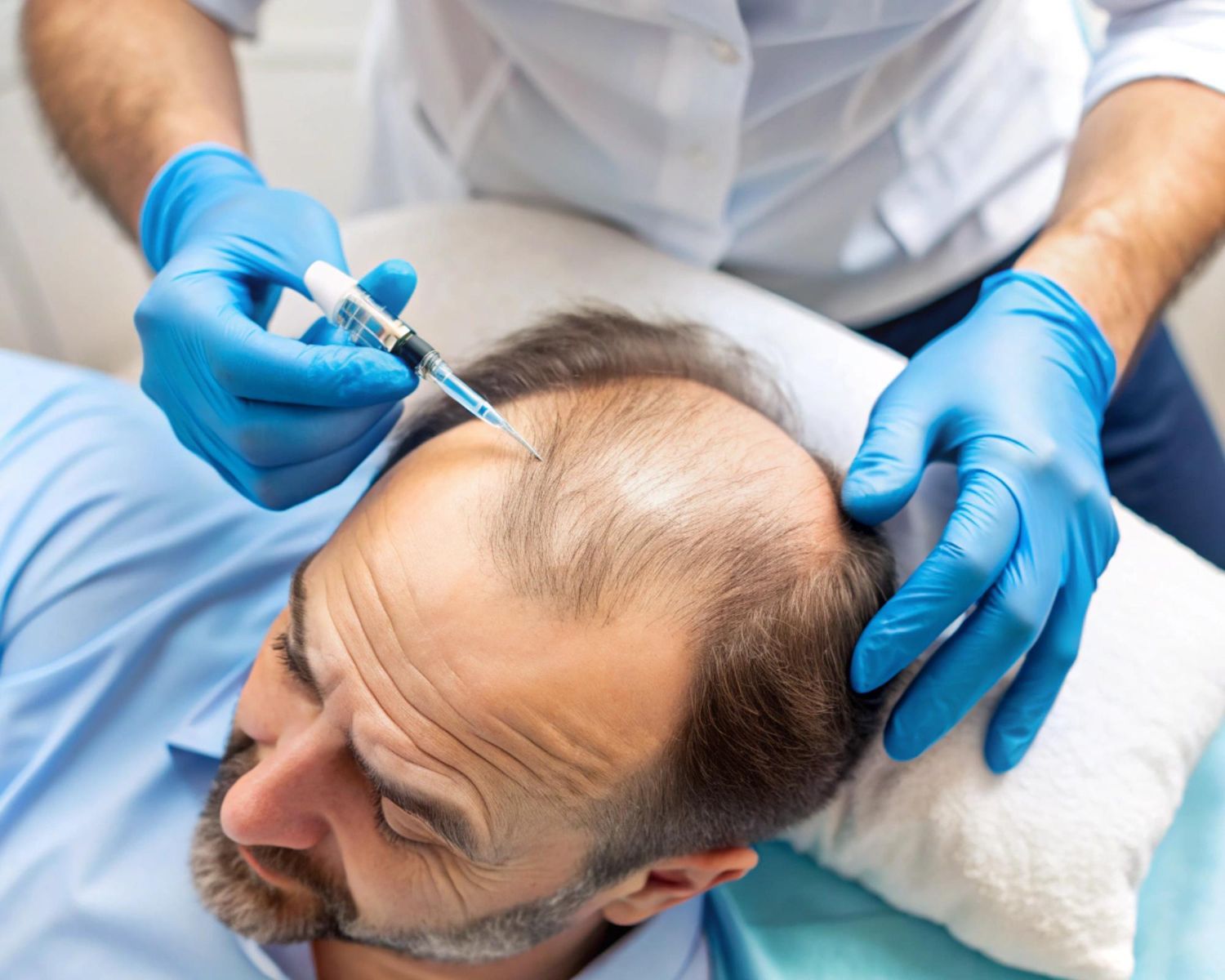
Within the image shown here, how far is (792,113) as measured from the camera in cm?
129

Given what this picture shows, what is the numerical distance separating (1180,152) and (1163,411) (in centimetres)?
38

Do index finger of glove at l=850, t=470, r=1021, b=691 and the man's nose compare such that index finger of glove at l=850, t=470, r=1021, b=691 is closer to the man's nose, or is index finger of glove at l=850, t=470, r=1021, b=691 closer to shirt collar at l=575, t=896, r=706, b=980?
shirt collar at l=575, t=896, r=706, b=980

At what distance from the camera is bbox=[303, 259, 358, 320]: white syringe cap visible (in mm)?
942

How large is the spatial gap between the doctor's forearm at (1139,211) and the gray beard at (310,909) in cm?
84

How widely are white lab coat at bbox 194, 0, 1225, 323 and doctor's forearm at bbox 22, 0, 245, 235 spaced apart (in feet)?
0.24

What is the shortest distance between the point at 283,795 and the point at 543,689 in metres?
0.25

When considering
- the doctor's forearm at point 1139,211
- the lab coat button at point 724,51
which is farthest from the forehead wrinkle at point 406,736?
the doctor's forearm at point 1139,211

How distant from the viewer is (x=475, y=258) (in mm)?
1430

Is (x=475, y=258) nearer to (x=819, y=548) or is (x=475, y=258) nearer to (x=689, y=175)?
(x=689, y=175)

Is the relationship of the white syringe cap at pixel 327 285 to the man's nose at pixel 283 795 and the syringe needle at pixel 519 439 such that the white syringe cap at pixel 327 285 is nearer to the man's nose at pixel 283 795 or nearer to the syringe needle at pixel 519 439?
the syringe needle at pixel 519 439

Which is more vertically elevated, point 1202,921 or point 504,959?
point 504,959

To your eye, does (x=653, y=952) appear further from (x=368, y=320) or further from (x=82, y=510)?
(x=82, y=510)

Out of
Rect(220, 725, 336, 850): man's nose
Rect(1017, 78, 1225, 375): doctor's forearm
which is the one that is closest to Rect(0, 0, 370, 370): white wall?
Rect(1017, 78, 1225, 375): doctor's forearm

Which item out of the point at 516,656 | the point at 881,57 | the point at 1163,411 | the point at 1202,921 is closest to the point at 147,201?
the point at 516,656
